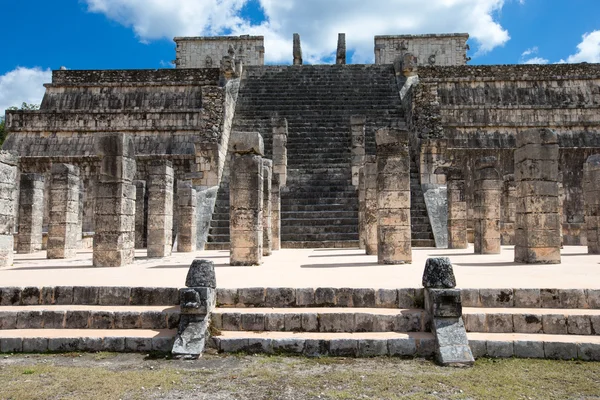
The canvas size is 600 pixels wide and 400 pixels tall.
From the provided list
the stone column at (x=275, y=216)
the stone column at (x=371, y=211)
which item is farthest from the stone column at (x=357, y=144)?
the stone column at (x=371, y=211)

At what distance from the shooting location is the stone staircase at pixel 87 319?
18.0ft

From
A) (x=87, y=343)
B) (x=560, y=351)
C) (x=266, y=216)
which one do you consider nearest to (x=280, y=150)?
(x=266, y=216)

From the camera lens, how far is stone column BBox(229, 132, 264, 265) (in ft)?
32.9

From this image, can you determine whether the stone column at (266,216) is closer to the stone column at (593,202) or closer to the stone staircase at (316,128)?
the stone staircase at (316,128)

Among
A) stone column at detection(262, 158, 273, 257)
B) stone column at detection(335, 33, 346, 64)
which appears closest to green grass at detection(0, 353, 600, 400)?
stone column at detection(262, 158, 273, 257)

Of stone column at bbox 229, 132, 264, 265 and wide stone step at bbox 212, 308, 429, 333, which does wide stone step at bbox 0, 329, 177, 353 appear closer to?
wide stone step at bbox 212, 308, 429, 333

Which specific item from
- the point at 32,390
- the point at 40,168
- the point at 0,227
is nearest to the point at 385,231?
the point at 32,390

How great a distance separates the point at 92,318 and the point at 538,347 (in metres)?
5.03

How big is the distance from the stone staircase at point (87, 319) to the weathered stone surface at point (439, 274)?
3.00 metres

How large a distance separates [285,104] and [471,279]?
16.6m

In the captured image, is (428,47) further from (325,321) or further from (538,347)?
(538,347)

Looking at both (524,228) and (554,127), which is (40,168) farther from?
(554,127)

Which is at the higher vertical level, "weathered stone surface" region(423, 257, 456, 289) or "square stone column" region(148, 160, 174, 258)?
"square stone column" region(148, 160, 174, 258)

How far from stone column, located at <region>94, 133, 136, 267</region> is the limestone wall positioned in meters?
10.5
